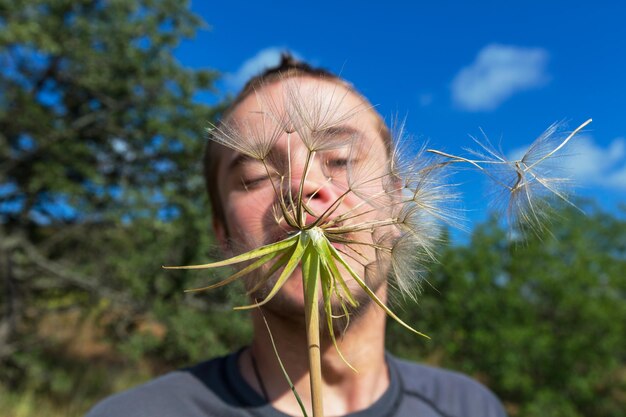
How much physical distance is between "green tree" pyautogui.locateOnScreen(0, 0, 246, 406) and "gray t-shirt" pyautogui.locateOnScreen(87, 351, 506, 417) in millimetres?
6658

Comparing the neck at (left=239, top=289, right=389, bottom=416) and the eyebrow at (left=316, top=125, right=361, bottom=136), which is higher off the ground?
the eyebrow at (left=316, top=125, right=361, bottom=136)

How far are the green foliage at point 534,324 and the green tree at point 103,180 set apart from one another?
5063 millimetres

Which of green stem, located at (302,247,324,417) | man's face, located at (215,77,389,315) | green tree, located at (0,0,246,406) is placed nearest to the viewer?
green stem, located at (302,247,324,417)

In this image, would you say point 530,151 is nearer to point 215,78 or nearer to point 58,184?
point 58,184

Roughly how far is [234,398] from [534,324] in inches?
414

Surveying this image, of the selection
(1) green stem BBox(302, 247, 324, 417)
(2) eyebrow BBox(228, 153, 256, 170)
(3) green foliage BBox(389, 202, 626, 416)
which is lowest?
(1) green stem BBox(302, 247, 324, 417)

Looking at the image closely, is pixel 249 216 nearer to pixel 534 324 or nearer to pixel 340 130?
pixel 340 130

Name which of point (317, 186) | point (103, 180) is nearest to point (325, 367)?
point (317, 186)

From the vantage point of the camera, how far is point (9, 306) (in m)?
9.43

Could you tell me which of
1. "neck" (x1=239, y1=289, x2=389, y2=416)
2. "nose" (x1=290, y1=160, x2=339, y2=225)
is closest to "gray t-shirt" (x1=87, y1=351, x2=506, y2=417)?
"neck" (x1=239, y1=289, x2=389, y2=416)

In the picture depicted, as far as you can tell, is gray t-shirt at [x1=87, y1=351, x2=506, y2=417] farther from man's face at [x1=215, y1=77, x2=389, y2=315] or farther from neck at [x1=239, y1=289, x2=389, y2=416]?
man's face at [x1=215, y1=77, x2=389, y2=315]

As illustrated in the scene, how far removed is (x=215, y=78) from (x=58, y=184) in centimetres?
388

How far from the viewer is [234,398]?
79.5 inches

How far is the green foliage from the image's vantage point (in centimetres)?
1060
